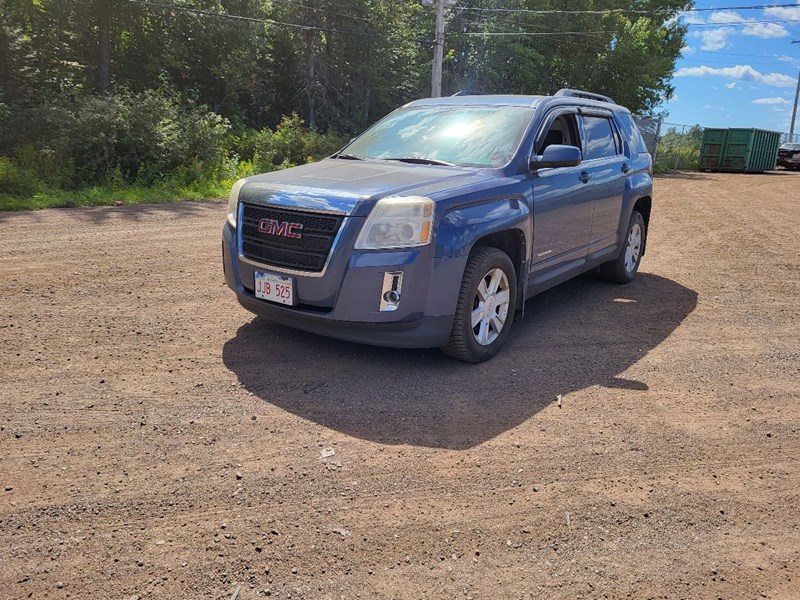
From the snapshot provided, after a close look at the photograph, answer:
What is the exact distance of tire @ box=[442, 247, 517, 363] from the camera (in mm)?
4480

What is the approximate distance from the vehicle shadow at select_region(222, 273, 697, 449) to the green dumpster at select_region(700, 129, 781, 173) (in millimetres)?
29650

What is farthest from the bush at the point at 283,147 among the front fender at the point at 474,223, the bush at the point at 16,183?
the front fender at the point at 474,223

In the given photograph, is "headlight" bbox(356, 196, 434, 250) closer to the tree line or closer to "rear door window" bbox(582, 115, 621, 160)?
"rear door window" bbox(582, 115, 621, 160)

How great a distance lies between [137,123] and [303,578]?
49.2 ft

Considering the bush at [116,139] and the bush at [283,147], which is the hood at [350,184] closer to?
the bush at [116,139]

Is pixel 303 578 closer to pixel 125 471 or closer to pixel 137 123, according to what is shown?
pixel 125 471

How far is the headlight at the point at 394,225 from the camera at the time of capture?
4.17 meters

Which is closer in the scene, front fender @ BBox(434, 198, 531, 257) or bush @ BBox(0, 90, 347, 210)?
front fender @ BBox(434, 198, 531, 257)

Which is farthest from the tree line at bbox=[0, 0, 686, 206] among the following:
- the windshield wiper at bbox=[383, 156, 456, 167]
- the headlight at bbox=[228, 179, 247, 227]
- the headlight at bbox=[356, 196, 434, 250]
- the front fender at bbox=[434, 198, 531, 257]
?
the front fender at bbox=[434, 198, 531, 257]

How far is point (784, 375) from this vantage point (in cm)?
484

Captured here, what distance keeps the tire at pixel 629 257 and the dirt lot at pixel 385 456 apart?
1009 mm

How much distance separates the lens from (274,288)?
14.7 feet

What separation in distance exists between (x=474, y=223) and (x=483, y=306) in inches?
24.9

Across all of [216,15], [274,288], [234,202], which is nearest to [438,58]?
[216,15]
